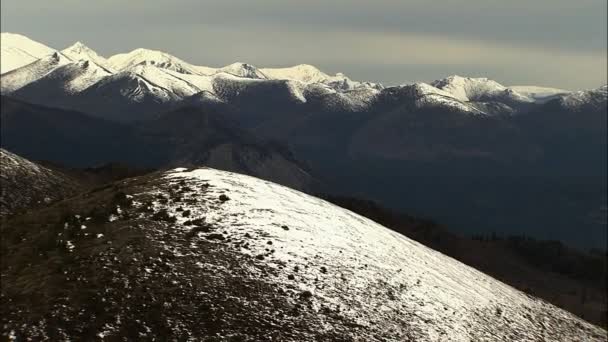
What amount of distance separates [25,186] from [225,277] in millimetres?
63174

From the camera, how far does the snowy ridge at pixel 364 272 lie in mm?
29203

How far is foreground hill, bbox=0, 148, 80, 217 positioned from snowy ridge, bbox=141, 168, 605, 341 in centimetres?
3955

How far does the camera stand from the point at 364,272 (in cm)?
3250

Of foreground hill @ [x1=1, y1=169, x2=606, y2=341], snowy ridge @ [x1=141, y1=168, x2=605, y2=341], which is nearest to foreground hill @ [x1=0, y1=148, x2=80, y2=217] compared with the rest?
foreground hill @ [x1=1, y1=169, x2=606, y2=341]

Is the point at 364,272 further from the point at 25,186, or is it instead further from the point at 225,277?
the point at 25,186

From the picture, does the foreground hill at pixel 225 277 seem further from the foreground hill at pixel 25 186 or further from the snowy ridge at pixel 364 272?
the foreground hill at pixel 25 186

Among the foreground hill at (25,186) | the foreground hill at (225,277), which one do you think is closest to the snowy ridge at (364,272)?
the foreground hill at (225,277)

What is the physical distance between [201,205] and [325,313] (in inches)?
481

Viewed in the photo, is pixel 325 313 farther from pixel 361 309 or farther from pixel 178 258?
pixel 178 258

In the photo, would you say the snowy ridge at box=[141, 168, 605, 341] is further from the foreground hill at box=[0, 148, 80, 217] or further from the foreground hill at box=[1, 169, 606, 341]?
the foreground hill at box=[0, 148, 80, 217]

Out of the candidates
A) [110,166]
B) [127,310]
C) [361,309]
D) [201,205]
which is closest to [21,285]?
[127,310]

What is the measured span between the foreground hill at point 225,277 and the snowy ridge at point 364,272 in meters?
0.10

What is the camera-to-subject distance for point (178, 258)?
1175 inches

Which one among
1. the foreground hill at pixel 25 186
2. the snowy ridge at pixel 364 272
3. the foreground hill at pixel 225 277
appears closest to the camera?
the foreground hill at pixel 225 277
